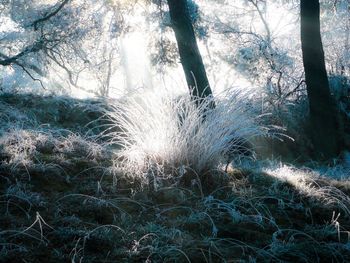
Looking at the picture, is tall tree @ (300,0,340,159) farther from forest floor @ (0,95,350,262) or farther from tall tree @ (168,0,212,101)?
forest floor @ (0,95,350,262)

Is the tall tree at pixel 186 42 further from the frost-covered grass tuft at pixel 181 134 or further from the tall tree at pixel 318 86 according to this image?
the frost-covered grass tuft at pixel 181 134

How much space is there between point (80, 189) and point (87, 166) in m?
0.59

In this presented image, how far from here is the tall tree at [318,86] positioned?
25.7ft

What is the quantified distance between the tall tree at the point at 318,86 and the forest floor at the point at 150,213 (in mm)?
3804

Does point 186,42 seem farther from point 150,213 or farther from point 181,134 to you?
point 150,213

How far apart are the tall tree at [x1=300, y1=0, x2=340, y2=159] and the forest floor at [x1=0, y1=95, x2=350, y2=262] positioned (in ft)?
12.5

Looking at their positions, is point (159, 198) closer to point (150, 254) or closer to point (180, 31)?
point (150, 254)

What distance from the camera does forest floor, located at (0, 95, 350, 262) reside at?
2359mm

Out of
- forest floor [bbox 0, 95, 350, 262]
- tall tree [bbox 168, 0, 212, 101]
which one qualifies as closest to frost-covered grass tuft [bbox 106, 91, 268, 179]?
forest floor [bbox 0, 95, 350, 262]

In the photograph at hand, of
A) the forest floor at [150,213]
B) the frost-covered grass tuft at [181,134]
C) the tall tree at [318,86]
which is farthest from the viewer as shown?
the tall tree at [318,86]

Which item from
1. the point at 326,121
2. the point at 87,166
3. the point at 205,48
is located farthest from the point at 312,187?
the point at 205,48

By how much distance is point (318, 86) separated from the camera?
307 inches

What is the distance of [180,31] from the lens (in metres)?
7.89

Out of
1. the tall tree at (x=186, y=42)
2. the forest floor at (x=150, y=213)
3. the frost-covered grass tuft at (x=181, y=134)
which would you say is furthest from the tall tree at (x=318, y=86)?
the frost-covered grass tuft at (x=181, y=134)
